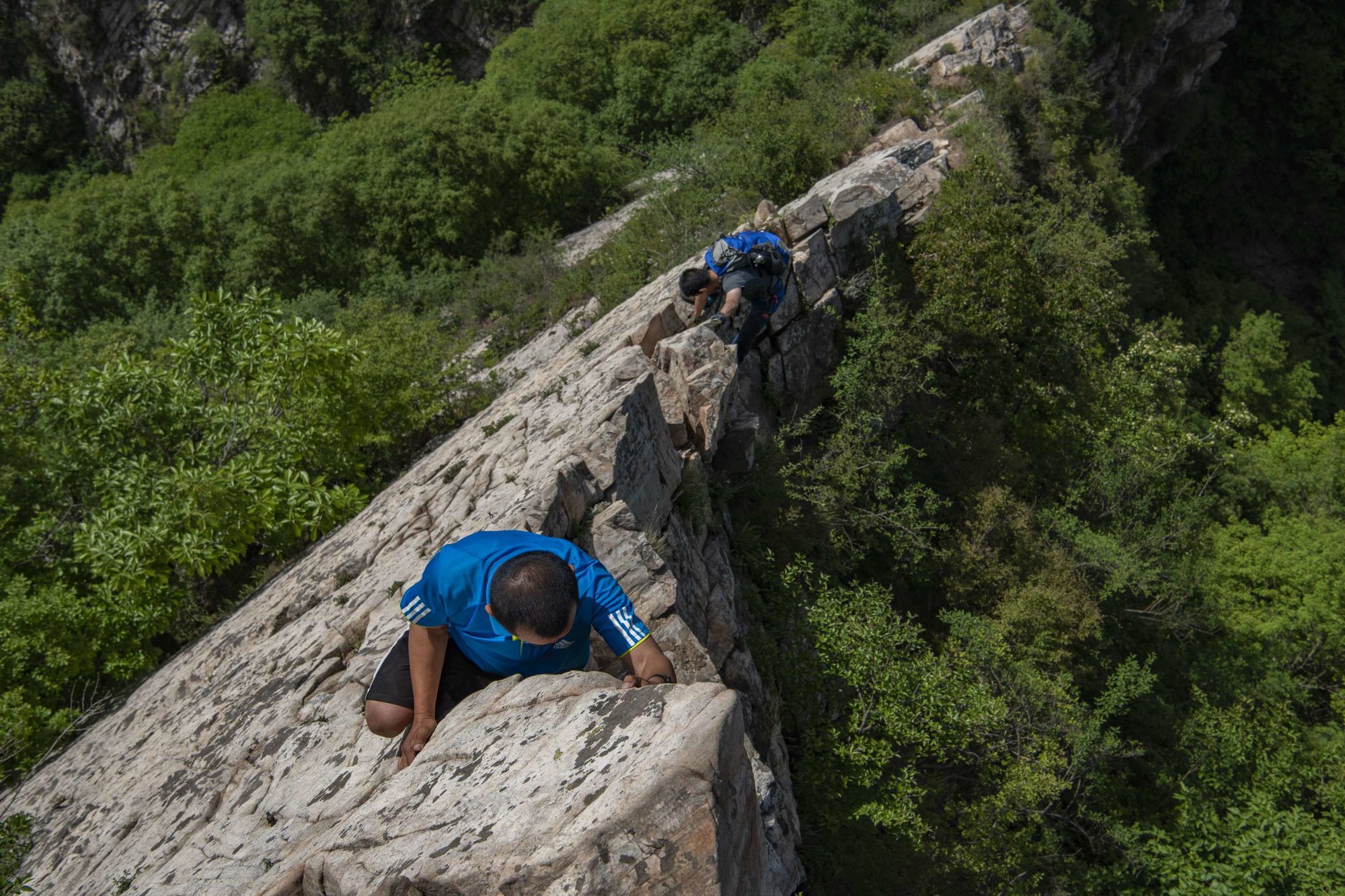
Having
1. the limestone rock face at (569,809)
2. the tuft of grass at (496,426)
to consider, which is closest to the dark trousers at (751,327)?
the tuft of grass at (496,426)

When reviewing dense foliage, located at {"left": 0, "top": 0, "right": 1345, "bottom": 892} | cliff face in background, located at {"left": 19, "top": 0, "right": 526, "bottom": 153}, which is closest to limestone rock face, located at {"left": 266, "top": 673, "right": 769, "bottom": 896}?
dense foliage, located at {"left": 0, "top": 0, "right": 1345, "bottom": 892}

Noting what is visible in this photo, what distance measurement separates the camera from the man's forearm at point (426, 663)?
14.3 ft

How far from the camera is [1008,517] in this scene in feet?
43.7

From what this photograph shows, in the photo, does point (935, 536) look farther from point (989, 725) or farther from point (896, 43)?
point (896, 43)

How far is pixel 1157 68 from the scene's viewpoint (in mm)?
24359

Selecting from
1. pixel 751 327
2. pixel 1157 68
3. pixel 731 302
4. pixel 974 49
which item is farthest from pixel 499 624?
pixel 1157 68

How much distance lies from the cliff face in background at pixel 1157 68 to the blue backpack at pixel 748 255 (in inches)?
603

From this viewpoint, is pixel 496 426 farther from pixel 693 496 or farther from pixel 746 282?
pixel 746 282

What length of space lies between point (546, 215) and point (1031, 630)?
13.3m

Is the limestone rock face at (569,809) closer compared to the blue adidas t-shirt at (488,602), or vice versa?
the limestone rock face at (569,809)

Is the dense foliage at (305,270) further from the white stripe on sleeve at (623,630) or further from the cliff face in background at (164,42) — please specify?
the white stripe on sleeve at (623,630)

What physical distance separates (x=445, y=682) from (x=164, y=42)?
3252 cm

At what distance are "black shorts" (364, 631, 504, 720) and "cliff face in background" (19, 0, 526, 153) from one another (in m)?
27.4

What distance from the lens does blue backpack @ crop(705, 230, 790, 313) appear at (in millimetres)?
10125
